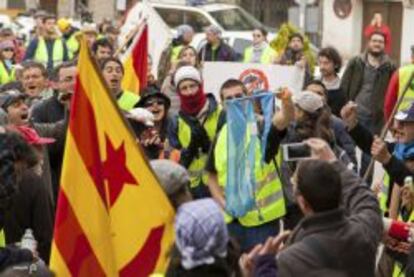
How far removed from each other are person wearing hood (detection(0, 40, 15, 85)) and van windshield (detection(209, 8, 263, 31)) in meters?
13.5

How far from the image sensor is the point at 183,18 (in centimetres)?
3064

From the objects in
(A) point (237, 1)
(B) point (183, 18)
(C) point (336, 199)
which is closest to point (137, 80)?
(C) point (336, 199)

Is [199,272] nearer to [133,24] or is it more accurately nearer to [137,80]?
[137,80]

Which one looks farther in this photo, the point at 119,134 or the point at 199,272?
the point at 119,134

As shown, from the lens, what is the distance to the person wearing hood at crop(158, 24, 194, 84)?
674 inches

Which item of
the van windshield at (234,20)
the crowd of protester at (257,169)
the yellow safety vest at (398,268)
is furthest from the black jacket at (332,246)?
the van windshield at (234,20)

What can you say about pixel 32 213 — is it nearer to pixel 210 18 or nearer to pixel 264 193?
pixel 264 193

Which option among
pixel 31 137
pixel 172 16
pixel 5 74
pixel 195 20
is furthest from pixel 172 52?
pixel 195 20

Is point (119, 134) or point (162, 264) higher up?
point (119, 134)

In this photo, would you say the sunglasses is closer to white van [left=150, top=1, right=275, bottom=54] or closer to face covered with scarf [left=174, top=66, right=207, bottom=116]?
face covered with scarf [left=174, top=66, right=207, bottom=116]

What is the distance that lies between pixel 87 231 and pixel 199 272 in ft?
5.85

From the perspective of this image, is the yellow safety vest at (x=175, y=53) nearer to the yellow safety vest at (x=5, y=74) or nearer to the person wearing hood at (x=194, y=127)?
the yellow safety vest at (x=5, y=74)

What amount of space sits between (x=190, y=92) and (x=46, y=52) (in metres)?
8.84

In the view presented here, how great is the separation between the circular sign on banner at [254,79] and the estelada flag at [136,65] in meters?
0.88
